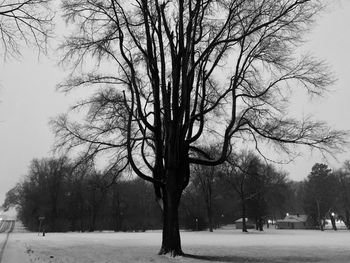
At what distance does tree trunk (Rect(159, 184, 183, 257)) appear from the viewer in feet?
65.6

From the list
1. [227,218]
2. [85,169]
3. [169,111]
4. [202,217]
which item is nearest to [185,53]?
[169,111]

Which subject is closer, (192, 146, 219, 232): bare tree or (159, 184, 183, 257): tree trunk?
(159, 184, 183, 257): tree trunk

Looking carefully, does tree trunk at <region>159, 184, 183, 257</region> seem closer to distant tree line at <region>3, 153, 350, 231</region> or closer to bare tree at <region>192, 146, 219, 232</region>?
bare tree at <region>192, 146, 219, 232</region>

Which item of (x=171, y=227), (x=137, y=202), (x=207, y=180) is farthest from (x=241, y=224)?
(x=171, y=227)

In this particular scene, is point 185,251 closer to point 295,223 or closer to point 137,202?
point 137,202

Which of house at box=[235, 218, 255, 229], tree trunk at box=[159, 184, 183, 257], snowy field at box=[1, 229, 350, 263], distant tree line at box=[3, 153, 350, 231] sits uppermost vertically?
distant tree line at box=[3, 153, 350, 231]

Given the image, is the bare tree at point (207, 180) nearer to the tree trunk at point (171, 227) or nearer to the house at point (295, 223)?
the house at point (295, 223)

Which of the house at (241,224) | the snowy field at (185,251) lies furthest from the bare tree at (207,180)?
the snowy field at (185,251)

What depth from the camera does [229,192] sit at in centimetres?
8950

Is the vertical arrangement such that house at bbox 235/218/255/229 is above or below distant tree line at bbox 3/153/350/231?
below

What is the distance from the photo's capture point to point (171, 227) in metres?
20.2

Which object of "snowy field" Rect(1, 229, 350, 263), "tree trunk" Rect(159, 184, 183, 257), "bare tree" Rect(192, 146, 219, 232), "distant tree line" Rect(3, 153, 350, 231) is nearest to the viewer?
"snowy field" Rect(1, 229, 350, 263)

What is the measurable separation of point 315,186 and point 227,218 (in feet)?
104

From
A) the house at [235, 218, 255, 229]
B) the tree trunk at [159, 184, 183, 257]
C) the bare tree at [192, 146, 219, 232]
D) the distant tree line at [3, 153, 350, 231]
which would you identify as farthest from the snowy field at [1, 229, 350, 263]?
the house at [235, 218, 255, 229]
